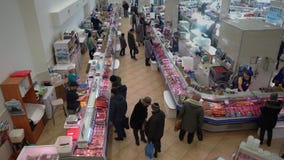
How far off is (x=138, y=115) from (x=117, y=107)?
1.75 ft

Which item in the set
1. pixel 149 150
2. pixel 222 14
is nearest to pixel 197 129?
pixel 149 150

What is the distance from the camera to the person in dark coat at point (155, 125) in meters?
4.75

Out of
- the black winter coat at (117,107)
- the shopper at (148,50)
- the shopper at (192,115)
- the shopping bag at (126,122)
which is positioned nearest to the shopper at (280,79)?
the shopper at (192,115)

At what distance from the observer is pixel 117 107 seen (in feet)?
17.5

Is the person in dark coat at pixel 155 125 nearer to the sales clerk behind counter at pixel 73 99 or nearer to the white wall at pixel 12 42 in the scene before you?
the sales clerk behind counter at pixel 73 99

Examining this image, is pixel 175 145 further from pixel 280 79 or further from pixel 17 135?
pixel 280 79

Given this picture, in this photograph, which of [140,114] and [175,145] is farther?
[175,145]

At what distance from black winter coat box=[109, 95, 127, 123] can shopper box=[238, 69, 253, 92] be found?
145 inches

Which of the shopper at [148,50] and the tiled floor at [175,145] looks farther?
the shopper at [148,50]

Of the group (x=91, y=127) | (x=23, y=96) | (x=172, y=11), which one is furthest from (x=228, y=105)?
(x=172, y=11)

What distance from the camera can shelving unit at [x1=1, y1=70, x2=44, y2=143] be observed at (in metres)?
5.35

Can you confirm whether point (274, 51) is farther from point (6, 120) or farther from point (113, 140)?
point (6, 120)

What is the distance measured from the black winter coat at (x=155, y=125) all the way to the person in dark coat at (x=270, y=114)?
2.57 metres

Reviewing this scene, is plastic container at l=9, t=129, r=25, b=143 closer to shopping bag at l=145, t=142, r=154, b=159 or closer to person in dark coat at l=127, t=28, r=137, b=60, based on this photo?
shopping bag at l=145, t=142, r=154, b=159
